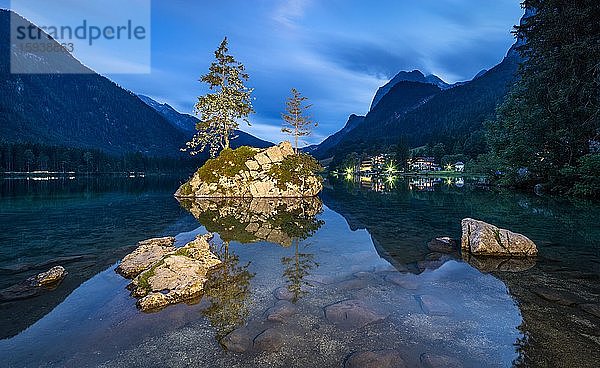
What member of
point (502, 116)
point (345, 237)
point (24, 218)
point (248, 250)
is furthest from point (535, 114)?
point (24, 218)

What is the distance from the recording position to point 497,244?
1446 centimetres

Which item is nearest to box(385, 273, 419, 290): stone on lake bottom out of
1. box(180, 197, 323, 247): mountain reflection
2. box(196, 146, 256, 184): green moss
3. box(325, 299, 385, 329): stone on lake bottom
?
box(325, 299, 385, 329): stone on lake bottom

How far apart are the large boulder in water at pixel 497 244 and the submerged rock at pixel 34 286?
55.4ft

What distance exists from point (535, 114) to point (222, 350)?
43.3 metres

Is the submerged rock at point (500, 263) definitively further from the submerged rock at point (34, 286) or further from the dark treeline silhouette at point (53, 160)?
the dark treeline silhouette at point (53, 160)

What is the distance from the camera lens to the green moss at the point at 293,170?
4325cm

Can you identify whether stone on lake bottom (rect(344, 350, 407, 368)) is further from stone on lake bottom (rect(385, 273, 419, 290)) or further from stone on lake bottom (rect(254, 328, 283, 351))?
stone on lake bottom (rect(385, 273, 419, 290))

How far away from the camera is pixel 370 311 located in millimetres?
8695

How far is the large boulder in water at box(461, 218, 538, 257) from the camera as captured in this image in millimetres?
14211

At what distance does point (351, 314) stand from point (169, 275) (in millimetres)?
6271

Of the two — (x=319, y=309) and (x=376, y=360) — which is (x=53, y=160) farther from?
(x=376, y=360)

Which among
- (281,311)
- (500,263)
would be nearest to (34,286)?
(281,311)

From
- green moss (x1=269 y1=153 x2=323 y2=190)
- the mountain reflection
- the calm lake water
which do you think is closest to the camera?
the calm lake water

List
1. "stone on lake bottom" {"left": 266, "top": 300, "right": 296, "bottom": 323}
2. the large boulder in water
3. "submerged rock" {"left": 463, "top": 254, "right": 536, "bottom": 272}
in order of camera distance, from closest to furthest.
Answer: "stone on lake bottom" {"left": 266, "top": 300, "right": 296, "bottom": 323} < "submerged rock" {"left": 463, "top": 254, "right": 536, "bottom": 272} < the large boulder in water
